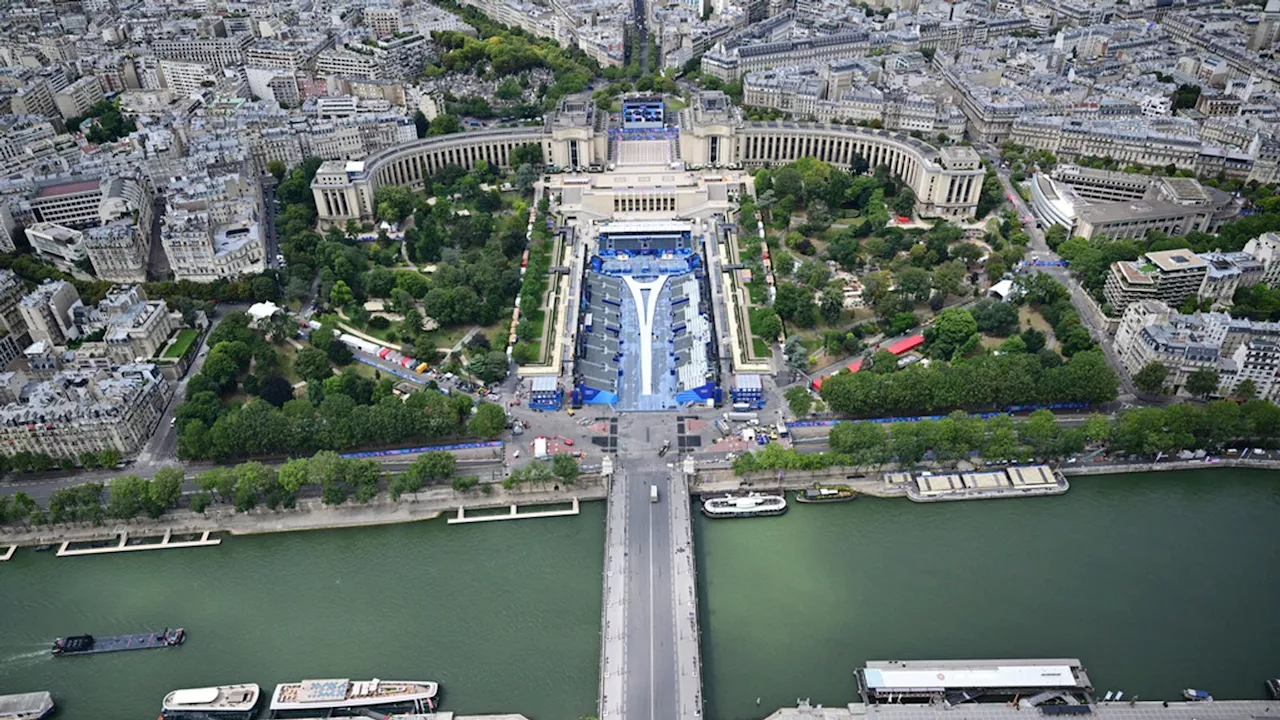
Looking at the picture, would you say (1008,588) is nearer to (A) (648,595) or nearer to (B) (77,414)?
(A) (648,595)

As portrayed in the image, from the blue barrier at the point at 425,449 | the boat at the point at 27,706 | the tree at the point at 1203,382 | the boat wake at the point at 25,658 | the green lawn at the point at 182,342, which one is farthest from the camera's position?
the green lawn at the point at 182,342

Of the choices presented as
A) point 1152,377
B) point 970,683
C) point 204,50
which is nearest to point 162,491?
point 970,683

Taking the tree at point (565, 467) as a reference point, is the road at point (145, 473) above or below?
below

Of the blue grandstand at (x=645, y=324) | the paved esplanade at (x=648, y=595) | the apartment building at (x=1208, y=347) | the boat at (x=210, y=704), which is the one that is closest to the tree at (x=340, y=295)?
the blue grandstand at (x=645, y=324)

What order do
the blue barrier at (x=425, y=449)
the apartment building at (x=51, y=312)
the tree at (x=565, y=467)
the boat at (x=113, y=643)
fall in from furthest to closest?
1. the apartment building at (x=51, y=312)
2. the blue barrier at (x=425, y=449)
3. the tree at (x=565, y=467)
4. the boat at (x=113, y=643)

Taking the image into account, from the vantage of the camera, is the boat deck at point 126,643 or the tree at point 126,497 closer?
the boat deck at point 126,643

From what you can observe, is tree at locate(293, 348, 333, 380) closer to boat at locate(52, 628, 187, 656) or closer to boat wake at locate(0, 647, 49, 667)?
boat at locate(52, 628, 187, 656)

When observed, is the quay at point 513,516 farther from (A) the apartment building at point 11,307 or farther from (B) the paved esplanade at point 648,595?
(A) the apartment building at point 11,307
